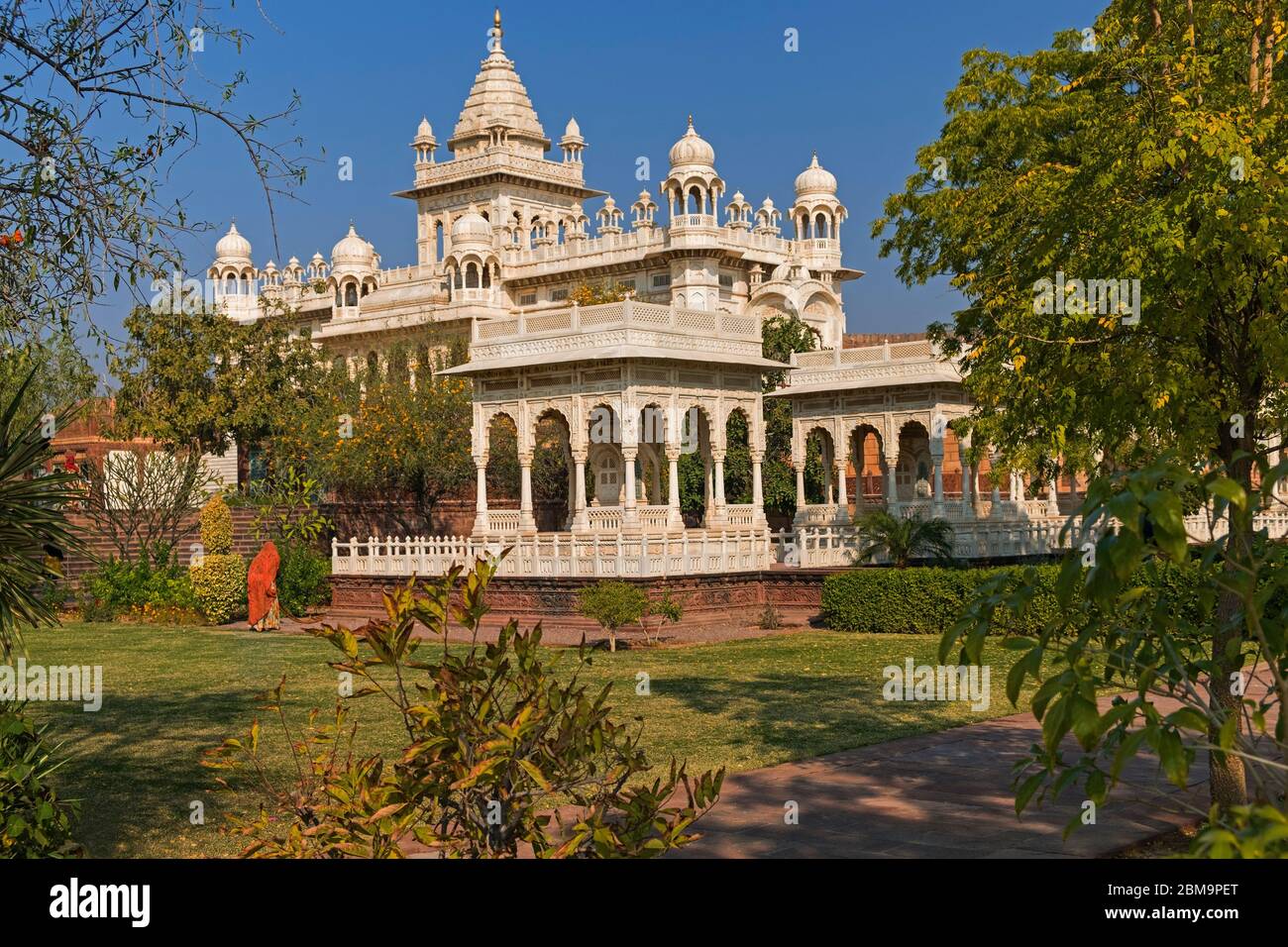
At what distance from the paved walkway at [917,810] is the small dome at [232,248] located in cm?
6543

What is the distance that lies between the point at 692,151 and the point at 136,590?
32.7 m

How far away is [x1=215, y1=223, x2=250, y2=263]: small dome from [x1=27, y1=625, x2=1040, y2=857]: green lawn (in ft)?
173

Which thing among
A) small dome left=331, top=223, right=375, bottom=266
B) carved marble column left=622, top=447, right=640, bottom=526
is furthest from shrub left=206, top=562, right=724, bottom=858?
small dome left=331, top=223, right=375, bottom=266

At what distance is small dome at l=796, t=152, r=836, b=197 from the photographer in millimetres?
59906

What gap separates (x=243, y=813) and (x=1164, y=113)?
7438mm

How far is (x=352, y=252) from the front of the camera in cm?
6419

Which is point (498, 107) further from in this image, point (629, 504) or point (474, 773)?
point (474, 773)

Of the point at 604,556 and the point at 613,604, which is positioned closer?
the point at 613,604

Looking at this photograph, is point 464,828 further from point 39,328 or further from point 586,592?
point 586,592

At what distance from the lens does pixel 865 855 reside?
22.4 feet

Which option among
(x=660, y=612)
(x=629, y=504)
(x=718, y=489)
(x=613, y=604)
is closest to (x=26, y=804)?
(x=613, y=604)

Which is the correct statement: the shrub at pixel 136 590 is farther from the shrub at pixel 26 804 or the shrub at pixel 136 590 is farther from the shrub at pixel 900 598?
the shrub at pixel 26 804

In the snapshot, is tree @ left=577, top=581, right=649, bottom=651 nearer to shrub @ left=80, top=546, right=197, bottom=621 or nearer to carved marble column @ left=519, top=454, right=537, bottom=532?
carved marble column @ left=519, top=454, right=537, bottom=532
